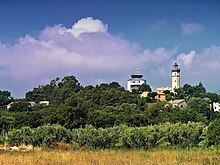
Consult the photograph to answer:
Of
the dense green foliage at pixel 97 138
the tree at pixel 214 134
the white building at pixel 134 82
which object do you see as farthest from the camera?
the white building at pixel 134 82

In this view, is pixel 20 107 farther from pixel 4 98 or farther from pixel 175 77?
pixel 175 77

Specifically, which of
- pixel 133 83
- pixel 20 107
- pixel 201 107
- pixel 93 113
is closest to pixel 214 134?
pixel 93 113

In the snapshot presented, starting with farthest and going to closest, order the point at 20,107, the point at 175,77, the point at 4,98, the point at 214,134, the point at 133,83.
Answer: the point at 175,77 < the point at 133,83 < the point at 4,98 < the point at 20,107 < the point at 214,134

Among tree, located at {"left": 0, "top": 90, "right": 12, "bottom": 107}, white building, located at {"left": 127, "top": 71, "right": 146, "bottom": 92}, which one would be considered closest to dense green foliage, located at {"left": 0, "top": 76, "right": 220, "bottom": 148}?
tree, located at {"left": 0, "top": 90, "right": 12, "bottom": 107}

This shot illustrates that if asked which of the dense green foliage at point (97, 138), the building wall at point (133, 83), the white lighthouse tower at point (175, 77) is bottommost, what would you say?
the dense green foliage at point (97, 138)

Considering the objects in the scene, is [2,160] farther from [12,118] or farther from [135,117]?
[135,117]

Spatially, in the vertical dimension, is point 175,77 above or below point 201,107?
above

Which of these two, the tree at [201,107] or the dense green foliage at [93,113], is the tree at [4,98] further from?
the tree at [201,107]

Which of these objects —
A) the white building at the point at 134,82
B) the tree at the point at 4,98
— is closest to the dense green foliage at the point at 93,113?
the tree at the point at 4,98

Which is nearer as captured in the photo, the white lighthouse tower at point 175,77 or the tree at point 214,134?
the tree at point 214,134

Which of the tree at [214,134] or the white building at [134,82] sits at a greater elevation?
the white building at [134,82]

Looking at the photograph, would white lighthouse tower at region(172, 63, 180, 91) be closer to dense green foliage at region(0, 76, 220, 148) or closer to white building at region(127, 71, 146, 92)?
white building at region(127, 71, 146, 92)

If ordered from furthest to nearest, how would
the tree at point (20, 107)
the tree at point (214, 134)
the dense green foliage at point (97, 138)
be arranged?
the tree at point (20, 107) < the dense green foliage at point (97, 138) < the tree at point (214, 134)

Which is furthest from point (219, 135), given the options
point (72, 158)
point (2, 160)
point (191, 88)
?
point (191, 88)
